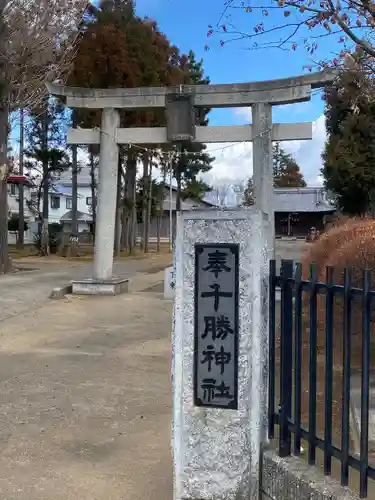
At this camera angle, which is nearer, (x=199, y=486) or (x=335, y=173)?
(x=199, y=486)

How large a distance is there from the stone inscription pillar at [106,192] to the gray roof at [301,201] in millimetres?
48515

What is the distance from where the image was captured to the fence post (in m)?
3.11

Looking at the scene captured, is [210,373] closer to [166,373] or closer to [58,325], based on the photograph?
[166,373]

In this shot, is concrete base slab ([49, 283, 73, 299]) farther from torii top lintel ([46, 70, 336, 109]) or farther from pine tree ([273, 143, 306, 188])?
pine tree ([273, 143, 306, 188])

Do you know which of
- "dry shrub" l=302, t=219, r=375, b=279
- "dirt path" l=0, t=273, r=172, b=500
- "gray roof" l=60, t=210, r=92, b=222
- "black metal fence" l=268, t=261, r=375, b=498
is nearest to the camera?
"black metal fence" l=268, t=261, r=375, b=498

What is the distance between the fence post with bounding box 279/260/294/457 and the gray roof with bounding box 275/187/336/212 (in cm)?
5804

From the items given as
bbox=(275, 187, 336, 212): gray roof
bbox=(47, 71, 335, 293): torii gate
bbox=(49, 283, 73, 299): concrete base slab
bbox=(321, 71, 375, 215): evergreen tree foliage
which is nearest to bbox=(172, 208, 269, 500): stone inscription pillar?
bbox=(47, 71, 335, 293): torii gate

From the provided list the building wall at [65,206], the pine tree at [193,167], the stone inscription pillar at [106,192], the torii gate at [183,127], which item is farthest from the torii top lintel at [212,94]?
the building wall at [65,206]

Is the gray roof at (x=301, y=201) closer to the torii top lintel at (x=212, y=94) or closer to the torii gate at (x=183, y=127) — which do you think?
the torii gate at (x=183, y=127)

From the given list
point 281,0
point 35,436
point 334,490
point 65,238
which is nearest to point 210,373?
point 334,490

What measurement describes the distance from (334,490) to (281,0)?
471cm

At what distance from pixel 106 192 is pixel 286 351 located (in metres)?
10.6

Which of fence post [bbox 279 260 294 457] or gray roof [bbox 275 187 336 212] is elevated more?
gray roof [bbox 275 187 336 212]

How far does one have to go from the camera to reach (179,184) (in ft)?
123
